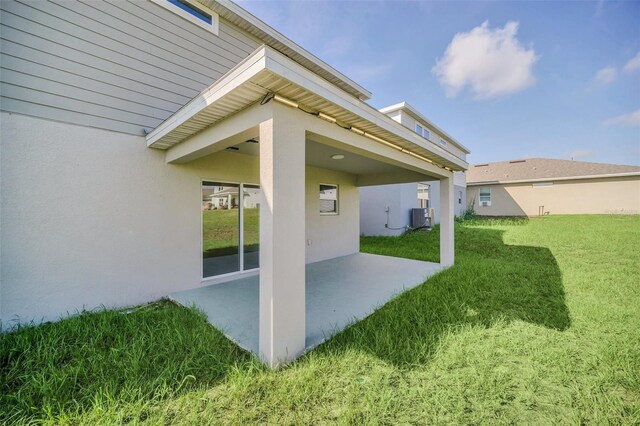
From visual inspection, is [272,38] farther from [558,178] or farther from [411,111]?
[558,178]

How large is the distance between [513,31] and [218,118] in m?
9.82

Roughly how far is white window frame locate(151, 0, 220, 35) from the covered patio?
2.67 meters

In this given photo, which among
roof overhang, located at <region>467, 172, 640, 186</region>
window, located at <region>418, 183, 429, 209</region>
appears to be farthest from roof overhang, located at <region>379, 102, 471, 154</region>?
roof overhang, located at <region>467, 172, 640, 186</region>

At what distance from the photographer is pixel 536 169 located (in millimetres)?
19953

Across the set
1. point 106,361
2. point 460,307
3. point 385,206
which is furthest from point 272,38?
point 385,206

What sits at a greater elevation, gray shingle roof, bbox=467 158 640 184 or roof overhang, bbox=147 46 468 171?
gray shingle roof, bbox=467 158 640 184

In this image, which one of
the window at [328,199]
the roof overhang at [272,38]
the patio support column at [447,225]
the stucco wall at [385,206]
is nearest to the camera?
the roof overhang at [272,38]

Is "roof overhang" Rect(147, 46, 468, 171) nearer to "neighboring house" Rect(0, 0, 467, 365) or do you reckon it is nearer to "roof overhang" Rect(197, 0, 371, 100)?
"neighboring house" Rect(0, 0, 467, 365)

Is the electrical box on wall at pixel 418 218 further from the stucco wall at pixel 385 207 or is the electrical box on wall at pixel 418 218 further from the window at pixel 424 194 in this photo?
the window at pixel 424 194

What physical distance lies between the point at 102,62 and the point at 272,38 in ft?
12.6

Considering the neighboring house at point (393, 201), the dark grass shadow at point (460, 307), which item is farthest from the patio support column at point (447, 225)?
the neighboring house at point (393, 201)

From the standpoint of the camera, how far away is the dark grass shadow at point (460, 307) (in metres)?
2.95

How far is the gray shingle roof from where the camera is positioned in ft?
57.0

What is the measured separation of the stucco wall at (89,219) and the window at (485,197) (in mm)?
21906
